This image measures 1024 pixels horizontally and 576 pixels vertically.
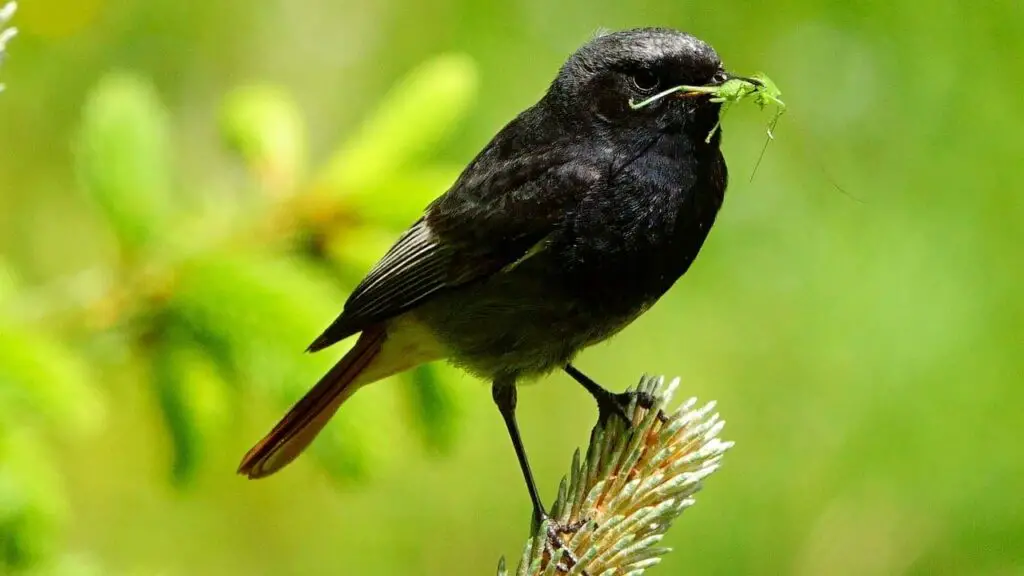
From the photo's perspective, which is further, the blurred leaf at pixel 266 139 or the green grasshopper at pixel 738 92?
the blurred leaf at pixel 266 139

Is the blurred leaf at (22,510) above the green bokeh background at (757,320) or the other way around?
the other way around

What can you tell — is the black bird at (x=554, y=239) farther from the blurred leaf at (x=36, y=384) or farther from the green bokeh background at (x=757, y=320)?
the green bokeh background at (x=757, y=320)

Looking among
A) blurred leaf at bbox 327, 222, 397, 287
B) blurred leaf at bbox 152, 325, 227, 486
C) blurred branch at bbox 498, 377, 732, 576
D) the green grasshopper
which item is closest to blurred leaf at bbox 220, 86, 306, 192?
blurred leaf at bbox 327, 222, 397, 287

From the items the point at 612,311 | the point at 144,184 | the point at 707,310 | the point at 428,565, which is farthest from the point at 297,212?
the point at 707,310

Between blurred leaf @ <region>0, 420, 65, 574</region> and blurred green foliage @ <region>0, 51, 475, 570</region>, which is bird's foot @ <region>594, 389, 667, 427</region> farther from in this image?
blurred leaf @ <region>0, 420, 65, 574</region>

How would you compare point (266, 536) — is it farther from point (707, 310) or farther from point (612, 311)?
point (612, 311)

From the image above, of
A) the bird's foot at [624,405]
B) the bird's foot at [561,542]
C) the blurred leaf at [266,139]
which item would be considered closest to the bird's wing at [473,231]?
the blurred leaf at [266,139]

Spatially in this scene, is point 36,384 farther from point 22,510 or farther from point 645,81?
point 645,81
